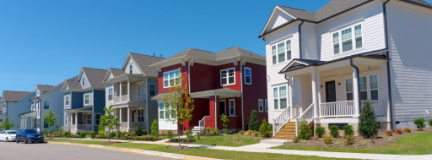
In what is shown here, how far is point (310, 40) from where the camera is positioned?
23.2 meters

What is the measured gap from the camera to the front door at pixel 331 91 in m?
22.4

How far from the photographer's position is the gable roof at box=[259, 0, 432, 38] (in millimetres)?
20703

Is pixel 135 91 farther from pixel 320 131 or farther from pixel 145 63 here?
pixel 320 131

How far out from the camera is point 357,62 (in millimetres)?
18203

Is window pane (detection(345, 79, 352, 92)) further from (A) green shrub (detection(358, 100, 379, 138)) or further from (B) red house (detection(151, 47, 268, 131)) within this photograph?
(B) red house (detection(151, 47, 268, 131))

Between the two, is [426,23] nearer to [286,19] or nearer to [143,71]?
[286,19]

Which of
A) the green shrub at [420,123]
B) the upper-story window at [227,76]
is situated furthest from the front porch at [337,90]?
the upper-story window at [227,76]

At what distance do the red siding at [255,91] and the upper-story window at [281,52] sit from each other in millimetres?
7525

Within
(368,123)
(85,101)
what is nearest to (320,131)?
(368,123)

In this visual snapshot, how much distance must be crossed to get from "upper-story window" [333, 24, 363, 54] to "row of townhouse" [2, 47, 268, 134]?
10.0 meters

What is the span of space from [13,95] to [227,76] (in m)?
54.6

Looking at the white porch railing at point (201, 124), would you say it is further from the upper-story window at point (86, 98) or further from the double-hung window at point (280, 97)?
the upper-story window at point (86, 98)

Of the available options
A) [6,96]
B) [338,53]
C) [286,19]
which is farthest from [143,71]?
[6,96]

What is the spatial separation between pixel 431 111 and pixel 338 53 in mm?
5998
